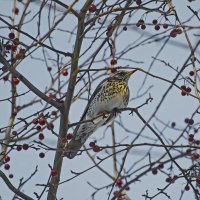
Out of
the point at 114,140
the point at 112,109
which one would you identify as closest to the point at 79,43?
the point at 114,140

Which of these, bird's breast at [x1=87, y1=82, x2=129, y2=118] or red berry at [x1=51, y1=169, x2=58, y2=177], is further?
bird's breast at [x1=87, y1=82, x2=129, y2=118]

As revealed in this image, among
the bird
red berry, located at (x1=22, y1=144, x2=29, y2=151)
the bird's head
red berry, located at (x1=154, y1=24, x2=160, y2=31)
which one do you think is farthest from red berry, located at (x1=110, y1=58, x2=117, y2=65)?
the bird's head

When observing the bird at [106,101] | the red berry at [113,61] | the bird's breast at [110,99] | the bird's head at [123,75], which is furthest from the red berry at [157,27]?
the bird's head at [123,75]

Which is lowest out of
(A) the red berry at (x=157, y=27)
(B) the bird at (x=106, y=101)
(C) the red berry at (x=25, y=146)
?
(C) the red berry at (x=25, y=146)

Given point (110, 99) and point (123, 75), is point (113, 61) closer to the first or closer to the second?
point (110, 99)

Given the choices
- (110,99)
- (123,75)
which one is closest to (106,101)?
(110,99)

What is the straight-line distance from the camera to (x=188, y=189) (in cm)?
414

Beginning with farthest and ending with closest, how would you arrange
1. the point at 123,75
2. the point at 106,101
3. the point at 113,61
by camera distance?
the point at 123,75 < the point at 106,101 < the point at 113,61

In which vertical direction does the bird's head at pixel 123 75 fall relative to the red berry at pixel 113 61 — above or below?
above

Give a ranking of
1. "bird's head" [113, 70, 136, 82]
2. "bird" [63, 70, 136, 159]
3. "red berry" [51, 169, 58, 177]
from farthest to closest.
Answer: "bird's head" [113, 70, 136, 82] → "bird" [63, 70, 136, 159] → "red berry" [51, 169, 58, 177]

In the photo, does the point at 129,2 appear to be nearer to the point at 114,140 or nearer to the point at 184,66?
the point at 184,66

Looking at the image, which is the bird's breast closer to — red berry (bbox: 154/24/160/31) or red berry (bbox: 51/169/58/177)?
red berry (bbox: 154/24/160/31)

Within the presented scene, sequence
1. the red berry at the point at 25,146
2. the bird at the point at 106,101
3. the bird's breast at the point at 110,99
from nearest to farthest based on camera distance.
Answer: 1. the red berry at the point at 25,146
2. the bird at the point at 106,101
3. the bird's breast at the point at 110,99

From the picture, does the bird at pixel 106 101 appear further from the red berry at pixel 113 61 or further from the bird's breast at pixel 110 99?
the red berry at pixel 113 61
